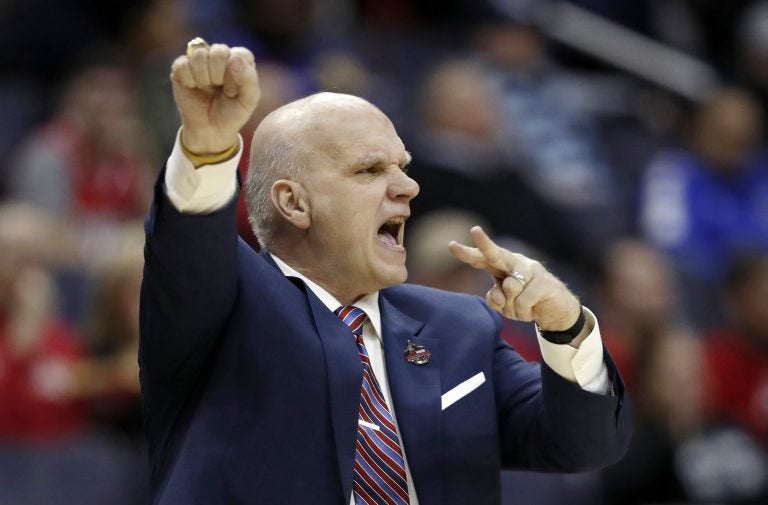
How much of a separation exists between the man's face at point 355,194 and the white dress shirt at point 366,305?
0.10 metres

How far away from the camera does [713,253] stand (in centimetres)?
820

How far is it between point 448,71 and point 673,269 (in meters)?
1.70

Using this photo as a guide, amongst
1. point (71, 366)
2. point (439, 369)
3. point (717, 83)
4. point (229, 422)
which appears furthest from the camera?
point (717, 83)

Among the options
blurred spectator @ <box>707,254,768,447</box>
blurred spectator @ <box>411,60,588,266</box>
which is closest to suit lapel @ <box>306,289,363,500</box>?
blurred spectator @ <box>411,60,588,266</box>

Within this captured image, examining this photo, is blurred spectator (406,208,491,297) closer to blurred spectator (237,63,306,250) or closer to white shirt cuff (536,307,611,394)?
blurred spectator (237,63,306,250)

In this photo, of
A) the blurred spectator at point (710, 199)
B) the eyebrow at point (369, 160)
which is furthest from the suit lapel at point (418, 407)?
the blurred spectator at point (710, 199)

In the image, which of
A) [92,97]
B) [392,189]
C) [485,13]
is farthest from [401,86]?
[392,189]

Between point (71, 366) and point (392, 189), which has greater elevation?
point (392, 189)

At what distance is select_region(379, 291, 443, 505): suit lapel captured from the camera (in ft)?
10.0

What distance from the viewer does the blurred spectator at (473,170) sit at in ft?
24.0

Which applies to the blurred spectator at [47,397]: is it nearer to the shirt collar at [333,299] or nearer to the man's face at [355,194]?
the shirt collar at [333,299]

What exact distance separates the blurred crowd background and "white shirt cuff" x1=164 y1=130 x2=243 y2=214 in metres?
2.70

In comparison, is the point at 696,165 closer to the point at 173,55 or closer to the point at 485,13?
the point at 485,13

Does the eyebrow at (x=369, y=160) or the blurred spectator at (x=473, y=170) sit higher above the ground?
the eyebrow at (x=369, y=160)
